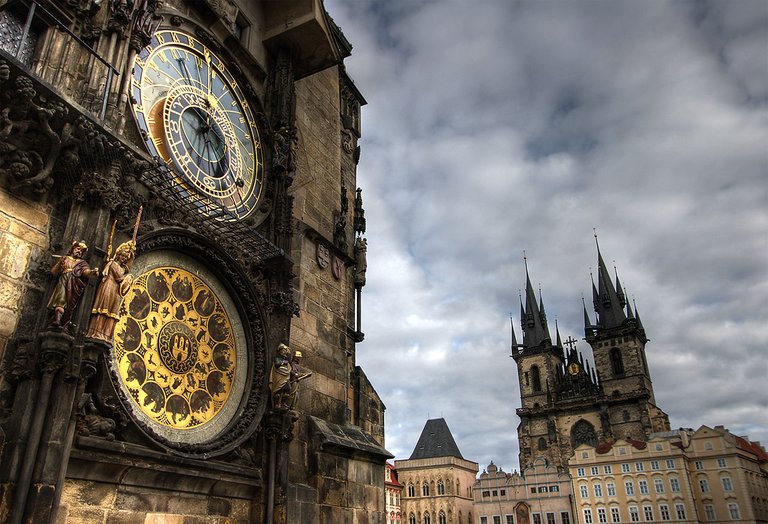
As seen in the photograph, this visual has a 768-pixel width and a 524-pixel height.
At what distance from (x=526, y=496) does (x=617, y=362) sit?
1937 cm

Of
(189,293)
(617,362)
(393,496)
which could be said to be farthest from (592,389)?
(189,293)

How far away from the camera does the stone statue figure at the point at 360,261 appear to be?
11406mm

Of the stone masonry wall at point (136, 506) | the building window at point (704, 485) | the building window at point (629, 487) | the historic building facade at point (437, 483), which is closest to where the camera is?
the stone masonry wall at point (136, 506)

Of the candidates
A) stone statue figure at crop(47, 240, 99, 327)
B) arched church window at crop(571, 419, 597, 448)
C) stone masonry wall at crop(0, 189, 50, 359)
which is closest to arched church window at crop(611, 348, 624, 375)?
arched church window at crop(571, 419, 597, 448)

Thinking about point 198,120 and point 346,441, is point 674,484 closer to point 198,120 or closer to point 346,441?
point 346,441

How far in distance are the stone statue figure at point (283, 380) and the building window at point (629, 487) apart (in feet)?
181

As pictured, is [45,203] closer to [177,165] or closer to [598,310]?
[177,165]

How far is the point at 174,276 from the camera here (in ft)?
22.5

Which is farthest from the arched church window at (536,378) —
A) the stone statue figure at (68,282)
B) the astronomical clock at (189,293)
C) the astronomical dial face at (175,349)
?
the stone statue figure at (68,282)

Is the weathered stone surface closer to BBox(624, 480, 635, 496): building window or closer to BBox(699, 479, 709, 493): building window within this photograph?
BBox(624, 480, 635, 496): building window

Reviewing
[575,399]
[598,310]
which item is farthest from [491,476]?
[598,310]

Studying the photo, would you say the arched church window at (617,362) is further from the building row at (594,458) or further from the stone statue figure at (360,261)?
the stone statue figure at (360,261)

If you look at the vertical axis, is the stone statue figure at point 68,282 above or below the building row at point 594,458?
below

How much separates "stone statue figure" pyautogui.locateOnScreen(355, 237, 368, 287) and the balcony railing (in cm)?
610
